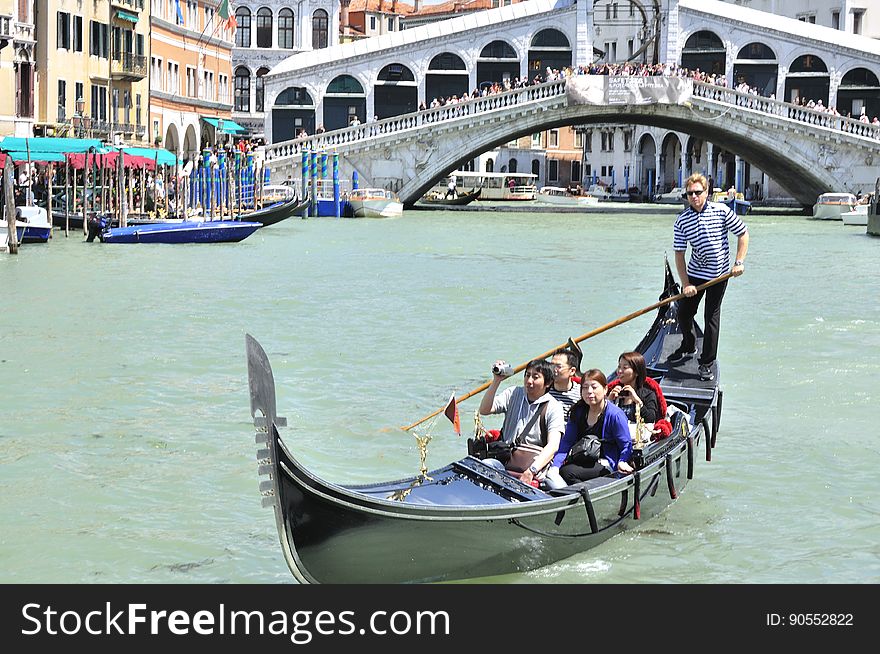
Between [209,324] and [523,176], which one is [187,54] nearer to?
[523,176]

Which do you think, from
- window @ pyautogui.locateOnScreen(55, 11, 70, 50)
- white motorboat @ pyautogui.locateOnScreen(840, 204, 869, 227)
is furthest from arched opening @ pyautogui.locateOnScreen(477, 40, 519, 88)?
window @ pyautogui.locateOnScreen(55, 11, 70, 50)

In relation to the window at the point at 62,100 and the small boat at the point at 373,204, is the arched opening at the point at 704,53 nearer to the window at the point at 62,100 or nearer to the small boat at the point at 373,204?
the small boat at the point at 373,204

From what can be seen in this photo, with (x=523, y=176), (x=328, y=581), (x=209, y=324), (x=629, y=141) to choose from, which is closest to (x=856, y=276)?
(x=209, y=324)

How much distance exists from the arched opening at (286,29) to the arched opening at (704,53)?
1302 cm

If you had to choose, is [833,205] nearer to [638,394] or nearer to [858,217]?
[858,217]

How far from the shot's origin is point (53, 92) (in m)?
20.8

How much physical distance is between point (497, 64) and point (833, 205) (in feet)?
23.5

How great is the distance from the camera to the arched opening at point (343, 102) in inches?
1094

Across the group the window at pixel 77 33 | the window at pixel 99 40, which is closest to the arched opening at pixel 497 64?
the window at pixel 99 40

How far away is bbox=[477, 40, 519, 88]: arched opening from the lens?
91.6 ft

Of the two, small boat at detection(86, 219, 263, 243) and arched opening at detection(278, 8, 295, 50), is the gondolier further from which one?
arched opening at detection(278, 8, 295, 50)

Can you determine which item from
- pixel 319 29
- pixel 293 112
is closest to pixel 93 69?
pixel 293 112

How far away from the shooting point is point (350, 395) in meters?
7.11

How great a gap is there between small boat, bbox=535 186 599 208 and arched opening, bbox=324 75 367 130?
6.69 meters
